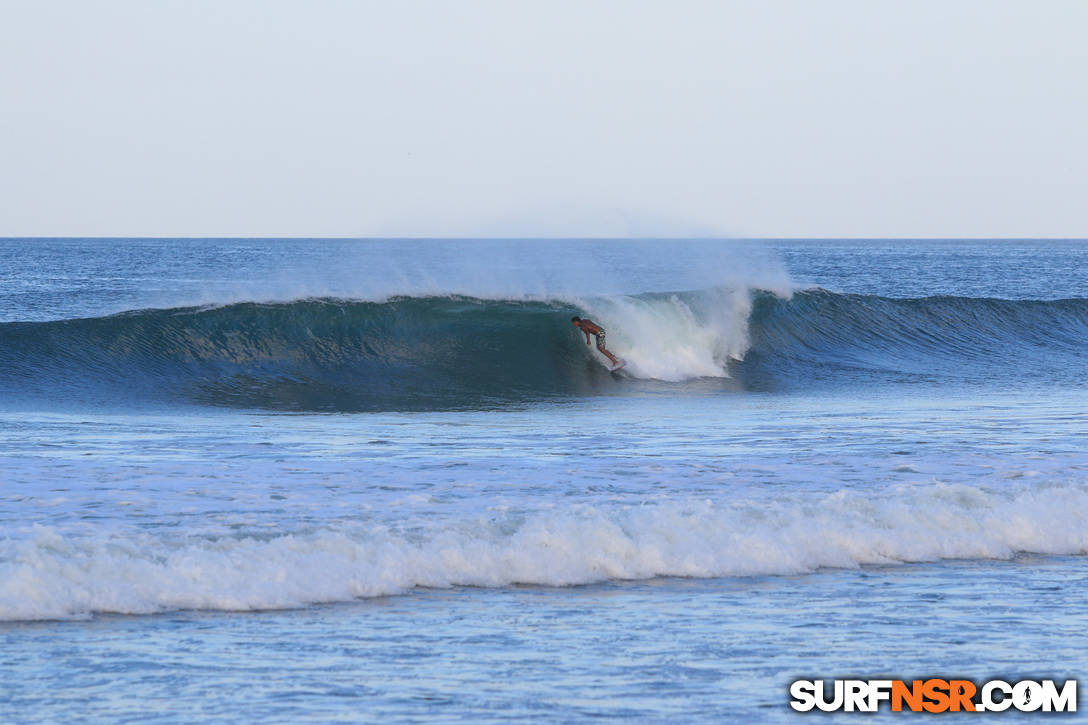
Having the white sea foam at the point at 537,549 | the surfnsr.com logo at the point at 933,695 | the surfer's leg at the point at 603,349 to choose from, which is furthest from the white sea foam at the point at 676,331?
the surfnsr.com logo at the point at 933,695

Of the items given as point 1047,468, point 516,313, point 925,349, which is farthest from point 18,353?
point 925,349

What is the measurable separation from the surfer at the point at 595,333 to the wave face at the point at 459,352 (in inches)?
10.3

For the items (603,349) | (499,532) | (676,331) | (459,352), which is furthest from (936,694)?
(676,331)

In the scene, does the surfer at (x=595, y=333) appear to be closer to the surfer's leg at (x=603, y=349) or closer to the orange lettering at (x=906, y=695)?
the surfer's leg at (x=603, y=349)

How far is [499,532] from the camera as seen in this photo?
7.17 meters

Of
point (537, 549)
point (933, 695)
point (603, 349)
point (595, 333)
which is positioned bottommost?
point (933, 695)

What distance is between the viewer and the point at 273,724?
14.8ft

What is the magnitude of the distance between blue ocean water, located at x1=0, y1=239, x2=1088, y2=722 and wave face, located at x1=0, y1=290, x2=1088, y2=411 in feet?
0.35

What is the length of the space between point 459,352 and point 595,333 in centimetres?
216

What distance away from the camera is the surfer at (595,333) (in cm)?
1808

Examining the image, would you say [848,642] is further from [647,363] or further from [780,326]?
[780,326]

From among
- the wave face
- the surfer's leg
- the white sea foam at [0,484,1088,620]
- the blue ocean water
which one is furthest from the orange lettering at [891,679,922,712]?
the surfer's leg

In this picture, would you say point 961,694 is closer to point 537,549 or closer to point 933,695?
point 933,695

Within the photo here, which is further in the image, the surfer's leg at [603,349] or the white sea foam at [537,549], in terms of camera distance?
the surfer's leg at [603,349]
